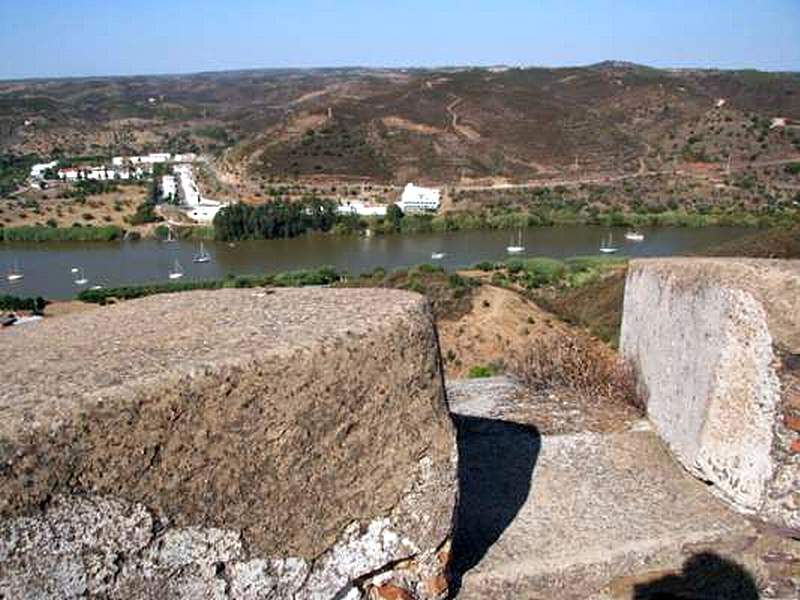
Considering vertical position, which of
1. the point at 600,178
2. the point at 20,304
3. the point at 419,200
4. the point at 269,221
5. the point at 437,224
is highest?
the point at 600,178

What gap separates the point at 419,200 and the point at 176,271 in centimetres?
1809

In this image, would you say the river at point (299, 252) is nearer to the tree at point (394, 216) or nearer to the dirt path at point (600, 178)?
the tree at point (394, 216)

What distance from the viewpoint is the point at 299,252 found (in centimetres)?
4025

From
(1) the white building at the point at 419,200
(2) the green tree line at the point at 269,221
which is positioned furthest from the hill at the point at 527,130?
(2) the green tree line at the point at 269,221

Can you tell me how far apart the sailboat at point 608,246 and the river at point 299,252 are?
389mm

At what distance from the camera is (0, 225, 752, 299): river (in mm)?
35469

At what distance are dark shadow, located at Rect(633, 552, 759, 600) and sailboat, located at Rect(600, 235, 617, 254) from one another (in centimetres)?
3472

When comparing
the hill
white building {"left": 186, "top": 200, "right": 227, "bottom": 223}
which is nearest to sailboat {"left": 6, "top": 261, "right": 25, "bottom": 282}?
white building {"left": 186, "top": 200, "right": 227, "bottom": 223}

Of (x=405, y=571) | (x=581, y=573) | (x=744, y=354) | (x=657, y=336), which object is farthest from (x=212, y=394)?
(x=657, y=336)

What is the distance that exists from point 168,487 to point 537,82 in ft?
279

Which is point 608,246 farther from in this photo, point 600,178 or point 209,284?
point 209,284

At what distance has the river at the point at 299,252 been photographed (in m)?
35.5

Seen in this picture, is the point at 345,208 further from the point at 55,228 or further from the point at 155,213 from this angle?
the point at 55,228

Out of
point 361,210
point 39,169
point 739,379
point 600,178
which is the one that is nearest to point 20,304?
point 361,210
